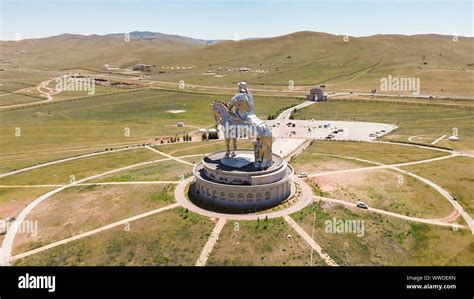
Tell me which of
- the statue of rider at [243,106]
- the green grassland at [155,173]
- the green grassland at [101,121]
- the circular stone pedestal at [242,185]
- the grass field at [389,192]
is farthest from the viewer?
the green grassland at [101,121]

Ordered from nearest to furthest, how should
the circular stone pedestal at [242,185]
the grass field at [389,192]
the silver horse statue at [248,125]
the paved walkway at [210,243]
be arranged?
the paved walkway at [210,243], the grass field at [389,192], the circular stone pedestal at [242,185], the silver horse statue at [248,125]

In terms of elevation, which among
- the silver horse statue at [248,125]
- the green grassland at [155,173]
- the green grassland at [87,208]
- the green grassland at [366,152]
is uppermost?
the silver horse statue at [248,125]

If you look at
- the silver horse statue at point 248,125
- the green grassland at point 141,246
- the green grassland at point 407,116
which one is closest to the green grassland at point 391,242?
the silver horse statue at point 248,125

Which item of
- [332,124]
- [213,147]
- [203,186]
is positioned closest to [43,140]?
[213,147]

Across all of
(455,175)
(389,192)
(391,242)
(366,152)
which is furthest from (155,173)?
(455,175)

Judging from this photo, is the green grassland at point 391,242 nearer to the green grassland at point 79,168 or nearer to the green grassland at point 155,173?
the green grassland at point 155,173

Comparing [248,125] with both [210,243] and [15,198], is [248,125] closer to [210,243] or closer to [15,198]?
[210,243]
